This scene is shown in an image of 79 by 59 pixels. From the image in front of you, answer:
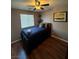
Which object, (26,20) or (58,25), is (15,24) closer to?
(26,20)

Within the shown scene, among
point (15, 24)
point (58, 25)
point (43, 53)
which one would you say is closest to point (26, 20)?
point (15, 24)

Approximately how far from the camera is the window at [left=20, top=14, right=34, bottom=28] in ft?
20.0

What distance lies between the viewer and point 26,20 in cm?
659

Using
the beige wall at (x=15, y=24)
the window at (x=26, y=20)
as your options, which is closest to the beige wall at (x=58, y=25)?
the window at (x=26, y=20)

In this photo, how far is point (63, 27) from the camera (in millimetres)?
5336

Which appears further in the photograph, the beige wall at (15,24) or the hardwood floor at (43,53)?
the beige wall at (15,24)

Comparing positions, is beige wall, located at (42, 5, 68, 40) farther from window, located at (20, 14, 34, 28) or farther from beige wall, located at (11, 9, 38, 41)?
beige wall, located at (11, 9, 38, 41)

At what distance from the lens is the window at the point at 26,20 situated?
609cm

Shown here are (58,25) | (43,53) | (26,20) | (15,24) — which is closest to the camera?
(43,53)

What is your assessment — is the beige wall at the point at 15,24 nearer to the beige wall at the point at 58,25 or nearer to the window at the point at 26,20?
the window at the point at 26,20
